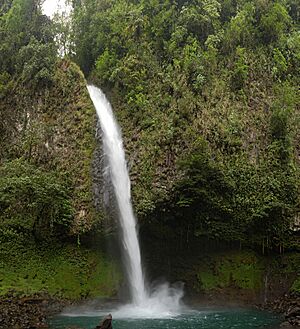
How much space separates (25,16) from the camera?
2977 centimetres

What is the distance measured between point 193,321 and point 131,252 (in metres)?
5.24

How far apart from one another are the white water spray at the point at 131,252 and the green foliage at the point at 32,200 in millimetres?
2543

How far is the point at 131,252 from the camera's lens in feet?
67.3

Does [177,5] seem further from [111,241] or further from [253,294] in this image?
[253,294]

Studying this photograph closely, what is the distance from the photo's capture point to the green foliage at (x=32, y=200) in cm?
2008

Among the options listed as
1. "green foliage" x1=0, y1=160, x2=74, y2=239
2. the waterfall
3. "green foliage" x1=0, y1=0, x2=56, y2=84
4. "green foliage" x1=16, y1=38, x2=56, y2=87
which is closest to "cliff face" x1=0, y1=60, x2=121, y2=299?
"green foliage" x1=0, y1=160, x2=74, y2=239

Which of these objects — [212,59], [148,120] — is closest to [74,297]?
[148,120]

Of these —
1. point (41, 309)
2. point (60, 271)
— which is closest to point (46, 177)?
point (60, 271)

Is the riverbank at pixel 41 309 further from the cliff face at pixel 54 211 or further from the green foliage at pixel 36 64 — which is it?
the green foliage at pixel 36 64

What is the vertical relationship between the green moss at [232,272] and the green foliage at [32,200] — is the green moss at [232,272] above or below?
below

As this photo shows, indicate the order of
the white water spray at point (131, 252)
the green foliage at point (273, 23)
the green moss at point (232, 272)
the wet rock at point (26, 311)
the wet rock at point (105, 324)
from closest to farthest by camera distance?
the wet rock at point (105, 324)
the wet rock at point (26, 311)
the white water spray at point (131, 252)
the green moss at point (232, 272)
the green foliage at point (273, 23)

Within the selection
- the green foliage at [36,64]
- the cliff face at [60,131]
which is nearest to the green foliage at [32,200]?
the cliff face at [60,131]

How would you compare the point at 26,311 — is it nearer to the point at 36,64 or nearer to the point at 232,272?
the point at 232,272

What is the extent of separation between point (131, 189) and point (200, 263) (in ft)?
16.2
